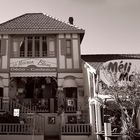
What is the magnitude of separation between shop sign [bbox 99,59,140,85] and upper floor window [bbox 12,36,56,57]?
18.5 feet

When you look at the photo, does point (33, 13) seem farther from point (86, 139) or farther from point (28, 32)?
point (86, 139)

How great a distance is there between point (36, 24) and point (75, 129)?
1038 cm

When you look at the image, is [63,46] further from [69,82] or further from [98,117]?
[98,117]

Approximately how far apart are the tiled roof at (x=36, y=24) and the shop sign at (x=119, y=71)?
523cm

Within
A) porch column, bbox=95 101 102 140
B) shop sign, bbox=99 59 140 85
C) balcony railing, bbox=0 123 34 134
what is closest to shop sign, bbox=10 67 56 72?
shop sign, bbox=99 59 140 85

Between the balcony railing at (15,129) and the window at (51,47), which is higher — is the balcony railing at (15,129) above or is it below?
below

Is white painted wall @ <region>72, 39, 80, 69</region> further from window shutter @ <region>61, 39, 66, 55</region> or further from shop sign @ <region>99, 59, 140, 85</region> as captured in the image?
shop sign @ <region>99, 59, 140, 85</region>

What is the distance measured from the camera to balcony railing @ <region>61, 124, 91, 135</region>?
2189 cm

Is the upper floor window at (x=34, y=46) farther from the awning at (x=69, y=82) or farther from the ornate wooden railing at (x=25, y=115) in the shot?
the ornate wooden railing at (x=25, y=115)

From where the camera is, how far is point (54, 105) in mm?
25922

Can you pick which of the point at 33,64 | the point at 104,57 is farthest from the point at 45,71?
the point at 104,57

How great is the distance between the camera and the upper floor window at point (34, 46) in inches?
1038

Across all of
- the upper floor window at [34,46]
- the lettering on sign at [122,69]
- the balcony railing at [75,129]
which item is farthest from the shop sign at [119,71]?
the upper floor window at [34,46]

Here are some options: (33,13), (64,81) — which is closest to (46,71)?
(64,81)
